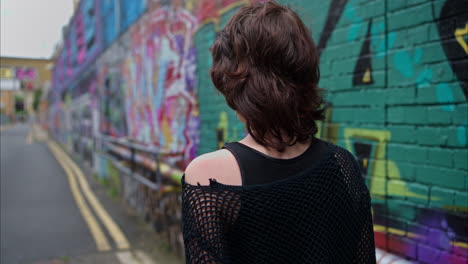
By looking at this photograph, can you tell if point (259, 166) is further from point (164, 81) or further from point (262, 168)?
point (164, 81)

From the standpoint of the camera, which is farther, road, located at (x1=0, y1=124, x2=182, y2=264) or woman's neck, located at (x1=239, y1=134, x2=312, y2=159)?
road, located at (x1=0, y1=124, x2=182, y2=264)

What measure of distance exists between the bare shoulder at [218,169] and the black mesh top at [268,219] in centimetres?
2

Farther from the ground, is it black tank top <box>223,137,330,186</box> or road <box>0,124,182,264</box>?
black tank top <box>223,137,330,186</box>

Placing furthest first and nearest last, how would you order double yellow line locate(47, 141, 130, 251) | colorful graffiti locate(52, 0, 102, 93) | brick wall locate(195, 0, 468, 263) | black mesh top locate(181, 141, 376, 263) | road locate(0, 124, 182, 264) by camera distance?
colorful graffiti locate(52, 0, 102, 93) < double yellow line locate(47, 141, 130, 251) < road locate(0, 124, 182, 264) < brick wall locate(195, 0, 468, 263) < black mesh top locate(181, 141, 376, 263)

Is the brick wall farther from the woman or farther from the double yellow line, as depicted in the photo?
the double yellow line

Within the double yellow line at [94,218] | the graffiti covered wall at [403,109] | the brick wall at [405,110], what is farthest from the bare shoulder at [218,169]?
the double yellow line at [94,218]

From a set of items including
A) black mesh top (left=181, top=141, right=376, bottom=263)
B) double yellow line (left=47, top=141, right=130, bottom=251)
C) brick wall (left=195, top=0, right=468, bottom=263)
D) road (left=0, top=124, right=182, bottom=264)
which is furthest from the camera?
double yellow line (left=47, top=141, right=130, bottom=251)

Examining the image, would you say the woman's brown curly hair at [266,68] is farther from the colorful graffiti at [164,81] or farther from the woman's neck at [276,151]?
the colorful graffiti at [164,81]

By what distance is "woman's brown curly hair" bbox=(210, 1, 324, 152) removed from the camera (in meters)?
1.10

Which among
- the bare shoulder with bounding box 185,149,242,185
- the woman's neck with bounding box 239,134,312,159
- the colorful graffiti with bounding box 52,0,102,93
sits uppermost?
the colorful graffiti with bounding box 52,0,102,93

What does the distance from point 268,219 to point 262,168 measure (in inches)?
5.8

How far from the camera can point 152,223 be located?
5.64 metres

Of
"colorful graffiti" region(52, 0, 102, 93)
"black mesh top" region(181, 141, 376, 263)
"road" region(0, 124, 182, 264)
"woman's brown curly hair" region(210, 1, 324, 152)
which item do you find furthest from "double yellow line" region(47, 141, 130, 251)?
"woman's brown curly hair" region(210, 1, 324, 152)

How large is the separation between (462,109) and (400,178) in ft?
1.85
